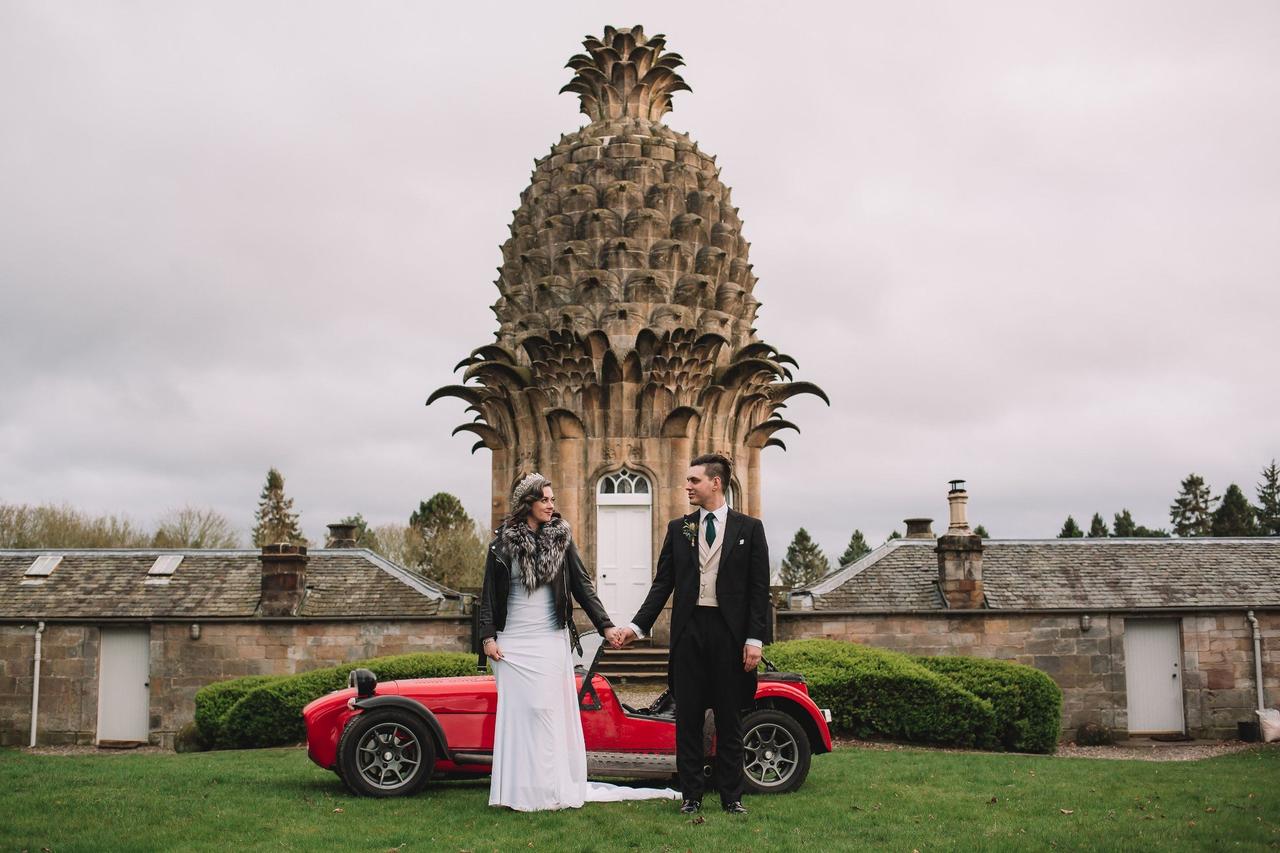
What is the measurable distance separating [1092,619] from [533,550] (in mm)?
15982

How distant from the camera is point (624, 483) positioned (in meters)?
20.8

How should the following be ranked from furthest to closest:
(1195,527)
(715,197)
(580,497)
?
(1195,527) → (715,197) → (580,497)

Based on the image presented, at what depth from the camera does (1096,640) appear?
21.1 metres

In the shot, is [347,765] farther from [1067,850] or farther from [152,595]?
[152,595]

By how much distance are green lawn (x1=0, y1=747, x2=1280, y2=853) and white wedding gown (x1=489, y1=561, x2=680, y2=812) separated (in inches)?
9.2

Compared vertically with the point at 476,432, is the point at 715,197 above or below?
above

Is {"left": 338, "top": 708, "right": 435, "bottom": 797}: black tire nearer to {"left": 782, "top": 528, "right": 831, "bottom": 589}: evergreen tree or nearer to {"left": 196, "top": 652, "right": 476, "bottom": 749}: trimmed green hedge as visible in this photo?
{"left": 196, "top": 652, "right": 476, "bottom": 749}: trimmed green hedge

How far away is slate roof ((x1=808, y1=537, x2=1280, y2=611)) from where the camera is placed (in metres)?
22.1

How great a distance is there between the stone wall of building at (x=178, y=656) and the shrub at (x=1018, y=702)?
8.76 m

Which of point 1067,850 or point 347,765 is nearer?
point 1067,850

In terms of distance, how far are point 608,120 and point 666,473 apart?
7.46 m

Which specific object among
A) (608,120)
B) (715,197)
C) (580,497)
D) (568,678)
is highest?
(608,120)

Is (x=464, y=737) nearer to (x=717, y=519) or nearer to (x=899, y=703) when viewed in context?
(x=717, y=519)

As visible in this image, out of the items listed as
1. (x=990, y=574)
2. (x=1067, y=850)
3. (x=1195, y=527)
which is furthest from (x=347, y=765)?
(x=1195, y=527)
